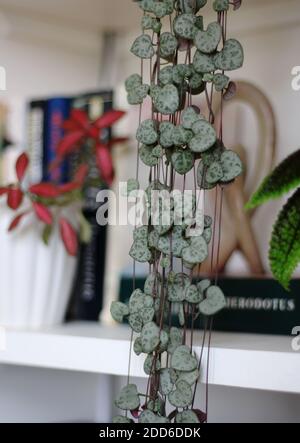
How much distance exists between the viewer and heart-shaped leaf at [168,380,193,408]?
1.70 feet

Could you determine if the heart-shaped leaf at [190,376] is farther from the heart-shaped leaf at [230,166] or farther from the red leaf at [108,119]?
the red leaf at [108,119]

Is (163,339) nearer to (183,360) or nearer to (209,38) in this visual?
(183,360)

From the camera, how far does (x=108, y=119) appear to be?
800 mm

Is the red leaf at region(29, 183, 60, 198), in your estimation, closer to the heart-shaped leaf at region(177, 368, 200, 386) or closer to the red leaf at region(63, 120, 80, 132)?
the red leaf at region(63, 120, 80, 132)

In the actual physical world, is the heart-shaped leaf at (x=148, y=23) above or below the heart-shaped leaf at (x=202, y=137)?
above

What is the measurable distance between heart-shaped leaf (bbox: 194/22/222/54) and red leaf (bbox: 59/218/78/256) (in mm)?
311

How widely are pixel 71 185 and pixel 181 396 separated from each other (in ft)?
1.13

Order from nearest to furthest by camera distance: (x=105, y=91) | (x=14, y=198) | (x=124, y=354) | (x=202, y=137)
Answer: (x=202, y=137) → (x=124, y=354) → (x=14, y=198) → (x=105, y=91)

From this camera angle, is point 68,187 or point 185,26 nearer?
point 185,26

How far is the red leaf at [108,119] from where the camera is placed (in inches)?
31.3

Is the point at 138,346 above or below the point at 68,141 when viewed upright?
below

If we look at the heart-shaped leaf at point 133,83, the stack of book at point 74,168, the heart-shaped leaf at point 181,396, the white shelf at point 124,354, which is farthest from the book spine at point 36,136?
the heart-shaped leaf at point 181,396

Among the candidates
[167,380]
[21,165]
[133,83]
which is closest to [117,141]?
[21,165]

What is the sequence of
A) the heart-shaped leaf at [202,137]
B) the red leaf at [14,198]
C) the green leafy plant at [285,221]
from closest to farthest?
the heart-shaped leaf at [202,137] < the green leafy plant at [285,221] < the red leaf at [14,198]
